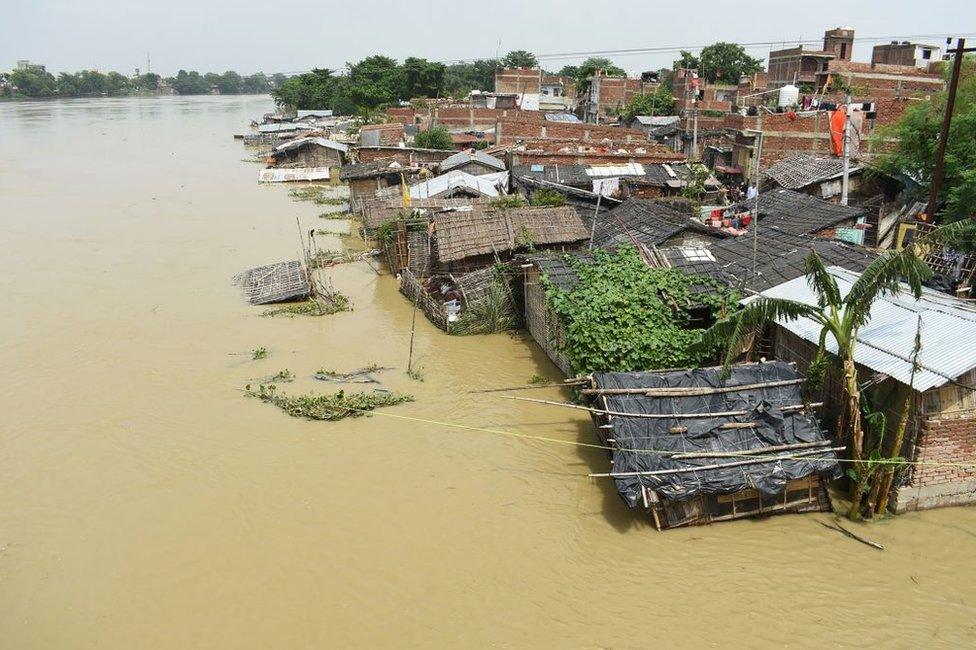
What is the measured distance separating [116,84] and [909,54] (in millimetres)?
152401

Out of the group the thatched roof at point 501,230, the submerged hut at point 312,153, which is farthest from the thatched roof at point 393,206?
the submerged hut at point 312,153

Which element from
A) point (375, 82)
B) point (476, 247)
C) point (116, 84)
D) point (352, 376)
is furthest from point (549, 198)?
point (116, 84)

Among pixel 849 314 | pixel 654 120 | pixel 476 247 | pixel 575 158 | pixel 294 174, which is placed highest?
pixel 654 120

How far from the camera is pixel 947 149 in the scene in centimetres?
1364

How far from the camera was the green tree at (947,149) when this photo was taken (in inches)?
499

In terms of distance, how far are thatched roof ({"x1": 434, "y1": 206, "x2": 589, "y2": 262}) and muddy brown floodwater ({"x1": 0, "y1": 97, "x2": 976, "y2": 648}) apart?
5.73 feet

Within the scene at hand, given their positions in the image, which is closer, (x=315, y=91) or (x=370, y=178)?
(x=370, y=178)

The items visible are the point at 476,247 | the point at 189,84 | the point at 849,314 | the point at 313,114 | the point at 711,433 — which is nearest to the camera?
the point at 849,314

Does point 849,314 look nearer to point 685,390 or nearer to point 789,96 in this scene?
point 685,390

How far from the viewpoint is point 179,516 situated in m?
7.87

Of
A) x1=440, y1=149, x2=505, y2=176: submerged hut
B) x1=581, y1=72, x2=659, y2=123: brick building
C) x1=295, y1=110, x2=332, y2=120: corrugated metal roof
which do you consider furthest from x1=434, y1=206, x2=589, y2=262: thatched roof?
x1=295, y1=110, x2=332, y2=120: corrugated metal roof

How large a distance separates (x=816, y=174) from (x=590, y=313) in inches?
481

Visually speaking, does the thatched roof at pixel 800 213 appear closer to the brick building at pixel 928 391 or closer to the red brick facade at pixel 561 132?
the brick building at pixel 928 391

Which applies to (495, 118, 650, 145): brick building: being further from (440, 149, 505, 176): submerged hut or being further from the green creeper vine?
the green creeper vine
